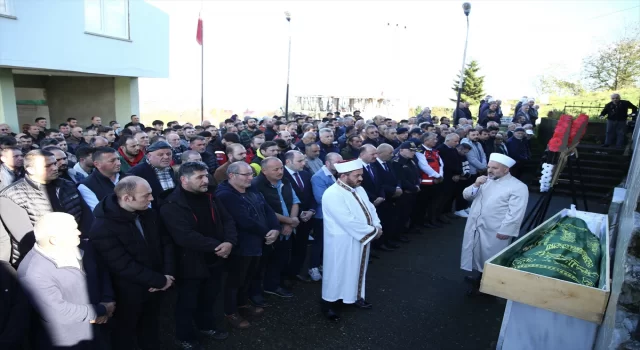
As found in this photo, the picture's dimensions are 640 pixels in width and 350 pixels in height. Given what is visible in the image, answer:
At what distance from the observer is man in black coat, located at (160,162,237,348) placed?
3850 mm

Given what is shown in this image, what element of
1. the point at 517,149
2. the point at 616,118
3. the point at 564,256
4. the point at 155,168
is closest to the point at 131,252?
the point at 155,168

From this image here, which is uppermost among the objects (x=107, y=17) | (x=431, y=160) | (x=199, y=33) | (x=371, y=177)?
(x=199, y=33)

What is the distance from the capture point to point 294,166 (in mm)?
5809

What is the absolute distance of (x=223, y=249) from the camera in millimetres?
4070

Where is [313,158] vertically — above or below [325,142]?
below

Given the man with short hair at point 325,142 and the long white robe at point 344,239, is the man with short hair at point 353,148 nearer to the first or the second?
the man with short hair at point 325,142

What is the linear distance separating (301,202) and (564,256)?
327 centimetres

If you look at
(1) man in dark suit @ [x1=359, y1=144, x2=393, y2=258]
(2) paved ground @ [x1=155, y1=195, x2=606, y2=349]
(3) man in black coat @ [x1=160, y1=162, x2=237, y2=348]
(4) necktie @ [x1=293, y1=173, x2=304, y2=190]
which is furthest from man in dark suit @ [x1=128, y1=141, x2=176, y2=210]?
(1) man in dark suit @ [x1=359, y1=144, x2=393, y2=258]

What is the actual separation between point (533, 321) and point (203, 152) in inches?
212

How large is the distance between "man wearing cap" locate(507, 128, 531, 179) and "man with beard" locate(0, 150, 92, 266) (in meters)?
11.2

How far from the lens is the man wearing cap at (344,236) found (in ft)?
15.8

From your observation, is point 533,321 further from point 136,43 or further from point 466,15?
point 136,43

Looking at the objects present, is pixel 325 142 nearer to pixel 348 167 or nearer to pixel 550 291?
pixel 348 167

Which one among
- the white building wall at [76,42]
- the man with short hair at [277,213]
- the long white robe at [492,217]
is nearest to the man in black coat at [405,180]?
the long white robe at [492,217]
